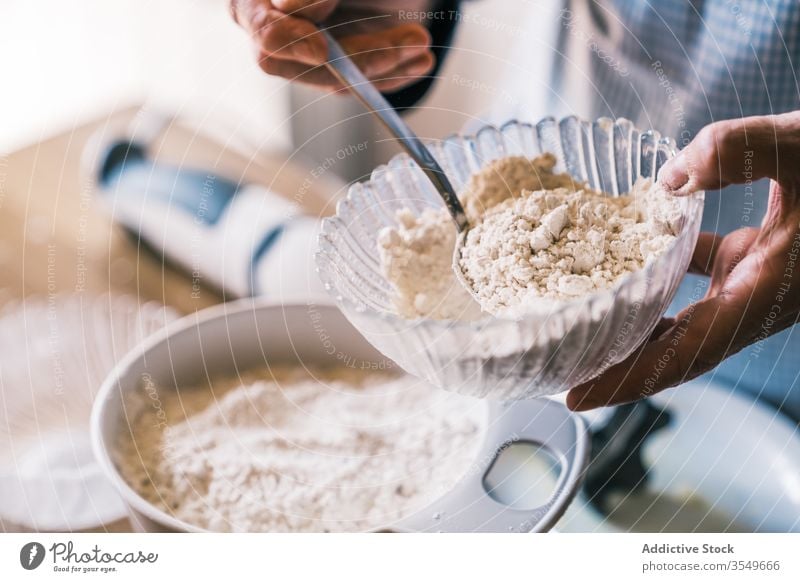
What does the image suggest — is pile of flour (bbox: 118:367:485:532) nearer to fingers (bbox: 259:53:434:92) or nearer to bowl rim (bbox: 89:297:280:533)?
bowl rim (bbox: 89:297:280:533)

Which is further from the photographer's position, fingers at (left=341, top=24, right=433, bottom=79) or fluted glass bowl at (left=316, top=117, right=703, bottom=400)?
fingers at (left=341, top=24, right=433, bottom=79)

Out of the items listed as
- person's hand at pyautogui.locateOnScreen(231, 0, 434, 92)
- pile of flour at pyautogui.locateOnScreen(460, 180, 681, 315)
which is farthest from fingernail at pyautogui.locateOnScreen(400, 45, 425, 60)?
pile of flour at pyautogui.locateOnScreen(460, 180, 681, 315)

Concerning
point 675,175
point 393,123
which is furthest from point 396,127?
point 675,175

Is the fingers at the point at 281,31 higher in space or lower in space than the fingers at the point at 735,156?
higher

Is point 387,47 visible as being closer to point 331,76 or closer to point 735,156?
point 331,76

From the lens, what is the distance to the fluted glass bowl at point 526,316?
226 millimetres

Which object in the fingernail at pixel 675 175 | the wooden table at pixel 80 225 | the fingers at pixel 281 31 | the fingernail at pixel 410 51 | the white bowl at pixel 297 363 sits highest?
the fingers at pixel 281 31

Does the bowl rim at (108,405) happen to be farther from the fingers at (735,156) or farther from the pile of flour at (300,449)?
the fingers at (735,156)

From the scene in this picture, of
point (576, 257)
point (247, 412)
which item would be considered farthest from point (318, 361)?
point (576, 257)

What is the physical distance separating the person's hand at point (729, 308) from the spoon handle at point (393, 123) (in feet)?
0.28

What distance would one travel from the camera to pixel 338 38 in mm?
325

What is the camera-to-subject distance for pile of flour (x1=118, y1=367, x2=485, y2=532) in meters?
0.30

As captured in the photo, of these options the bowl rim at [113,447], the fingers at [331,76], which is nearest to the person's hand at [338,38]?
the fingers at [331,76]

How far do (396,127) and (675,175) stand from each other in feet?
0.35
